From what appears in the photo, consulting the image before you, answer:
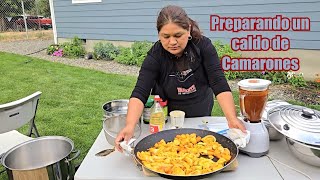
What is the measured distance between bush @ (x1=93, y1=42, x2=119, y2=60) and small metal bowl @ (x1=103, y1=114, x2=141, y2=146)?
5886mm

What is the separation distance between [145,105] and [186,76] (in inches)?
13.6

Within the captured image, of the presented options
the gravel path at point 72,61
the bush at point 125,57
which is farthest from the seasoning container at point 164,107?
the bush at point 125,57

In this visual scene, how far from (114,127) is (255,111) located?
825mm

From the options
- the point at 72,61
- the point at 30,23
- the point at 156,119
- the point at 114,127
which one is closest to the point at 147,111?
the point at 156,119

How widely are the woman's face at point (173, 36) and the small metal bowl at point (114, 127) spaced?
1.69ft

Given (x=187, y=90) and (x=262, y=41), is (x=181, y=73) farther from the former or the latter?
(x=262, y=41)

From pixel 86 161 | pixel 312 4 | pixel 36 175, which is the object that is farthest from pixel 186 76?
pixel 312 4

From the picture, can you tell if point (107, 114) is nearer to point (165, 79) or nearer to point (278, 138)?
point (165, 79)

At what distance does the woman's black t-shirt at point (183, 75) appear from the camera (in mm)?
1938

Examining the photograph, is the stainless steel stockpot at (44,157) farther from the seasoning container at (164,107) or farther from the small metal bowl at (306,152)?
the small metal bowl at (306,152)

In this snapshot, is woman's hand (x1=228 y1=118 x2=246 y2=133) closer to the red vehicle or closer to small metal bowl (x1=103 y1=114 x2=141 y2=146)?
small metal bowl (x1=103 y1=114 x2=141 y2=146)

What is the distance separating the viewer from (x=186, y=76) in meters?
2.04

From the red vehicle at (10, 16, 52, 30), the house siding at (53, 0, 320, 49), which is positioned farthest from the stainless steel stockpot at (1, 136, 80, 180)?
the red vehicle at (10, 16, 52, 30)

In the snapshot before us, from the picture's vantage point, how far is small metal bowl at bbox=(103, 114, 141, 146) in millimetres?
1720
